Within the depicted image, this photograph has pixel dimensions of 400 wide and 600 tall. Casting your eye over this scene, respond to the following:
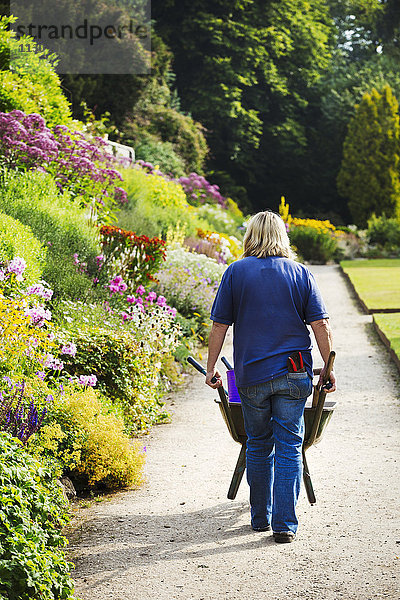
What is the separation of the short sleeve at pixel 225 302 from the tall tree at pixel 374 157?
26217 millimetres

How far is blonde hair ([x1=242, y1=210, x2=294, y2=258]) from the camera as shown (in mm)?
4059

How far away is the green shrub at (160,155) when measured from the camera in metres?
20.9

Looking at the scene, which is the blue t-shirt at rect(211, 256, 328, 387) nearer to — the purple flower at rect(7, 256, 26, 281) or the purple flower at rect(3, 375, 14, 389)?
the purple flower at rect(3, 375, 14, 389)

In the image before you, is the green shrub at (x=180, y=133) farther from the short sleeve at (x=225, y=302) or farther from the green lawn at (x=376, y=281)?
the short sleeve at (x=225, y=302)

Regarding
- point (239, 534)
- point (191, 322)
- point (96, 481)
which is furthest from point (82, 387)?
point (191, 322)

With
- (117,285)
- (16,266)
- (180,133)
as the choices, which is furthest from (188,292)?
(180,133)

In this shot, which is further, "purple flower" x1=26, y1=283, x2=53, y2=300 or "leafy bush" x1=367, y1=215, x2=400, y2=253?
"leafy bush" x1=367, y1=215, x2=400, y2=253

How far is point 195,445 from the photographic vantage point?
584 cm

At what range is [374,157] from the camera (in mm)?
29969

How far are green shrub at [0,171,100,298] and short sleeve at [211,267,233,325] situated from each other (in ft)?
11.0

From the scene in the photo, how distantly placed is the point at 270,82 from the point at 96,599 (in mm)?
31542

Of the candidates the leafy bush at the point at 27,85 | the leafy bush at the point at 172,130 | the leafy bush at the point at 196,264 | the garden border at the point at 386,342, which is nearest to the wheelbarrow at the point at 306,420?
the garden border at the point at 386,342

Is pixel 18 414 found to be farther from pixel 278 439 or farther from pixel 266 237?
pixel 266 237

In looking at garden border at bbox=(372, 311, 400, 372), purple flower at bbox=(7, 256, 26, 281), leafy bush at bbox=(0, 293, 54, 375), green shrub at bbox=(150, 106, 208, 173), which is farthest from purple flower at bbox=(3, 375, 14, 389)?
green shrub at bbox=(150, 106, 208, 173)
